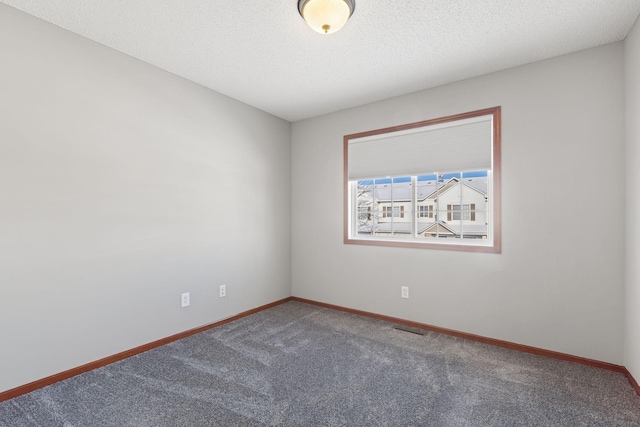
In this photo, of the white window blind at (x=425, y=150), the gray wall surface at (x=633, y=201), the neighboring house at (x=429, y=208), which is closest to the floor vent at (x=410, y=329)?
the neighboring house at (x=429, y=208)

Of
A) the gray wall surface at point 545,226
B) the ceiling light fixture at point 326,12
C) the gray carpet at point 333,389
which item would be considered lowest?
the gray carpet at point 333,389

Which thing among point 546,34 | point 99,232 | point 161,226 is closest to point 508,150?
point 546,34

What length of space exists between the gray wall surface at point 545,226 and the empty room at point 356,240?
0.02 meters

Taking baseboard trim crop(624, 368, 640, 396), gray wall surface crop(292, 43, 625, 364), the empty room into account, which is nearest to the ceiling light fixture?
the empty room

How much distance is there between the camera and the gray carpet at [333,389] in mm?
1781

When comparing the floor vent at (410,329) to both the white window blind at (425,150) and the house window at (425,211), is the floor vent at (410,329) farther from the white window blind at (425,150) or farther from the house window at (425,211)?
the white window blind at (425,150)

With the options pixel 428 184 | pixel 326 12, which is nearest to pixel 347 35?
pixel 326 12

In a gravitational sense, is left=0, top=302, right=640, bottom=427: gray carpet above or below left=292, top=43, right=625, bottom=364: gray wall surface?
below

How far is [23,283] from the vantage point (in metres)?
2.04

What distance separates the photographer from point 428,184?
333cm

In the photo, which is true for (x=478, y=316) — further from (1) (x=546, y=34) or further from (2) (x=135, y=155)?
Answer: (2) (x=135, y=155)

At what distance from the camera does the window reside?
9.64 ft

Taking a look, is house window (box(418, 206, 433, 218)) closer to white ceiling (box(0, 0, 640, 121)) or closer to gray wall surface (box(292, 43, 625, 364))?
gray wall surface (box(292, 43, 625, 364))

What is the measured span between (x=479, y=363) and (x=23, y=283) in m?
3.39
